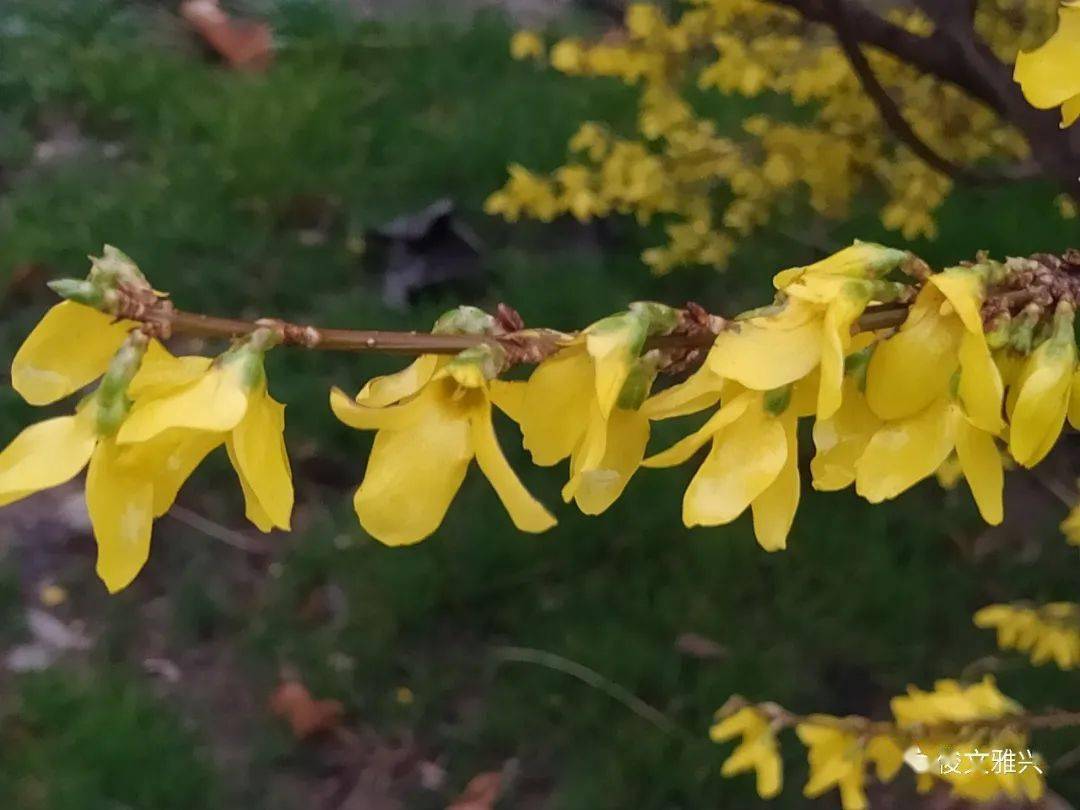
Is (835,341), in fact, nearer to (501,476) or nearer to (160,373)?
(501,476)

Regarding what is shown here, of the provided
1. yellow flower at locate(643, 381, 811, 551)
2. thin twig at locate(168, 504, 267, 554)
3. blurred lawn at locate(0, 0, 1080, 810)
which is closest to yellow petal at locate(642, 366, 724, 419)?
yellow flower at locate(643, 381, 811, 551)

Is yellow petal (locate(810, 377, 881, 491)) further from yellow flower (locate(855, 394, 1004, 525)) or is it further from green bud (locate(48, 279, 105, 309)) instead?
green bud (locate(48, 279, 105, 309))

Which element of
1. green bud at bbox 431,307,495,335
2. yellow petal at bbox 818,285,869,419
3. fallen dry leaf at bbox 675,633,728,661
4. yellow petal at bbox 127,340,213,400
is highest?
yellow petal at bbox 818,285,869,419

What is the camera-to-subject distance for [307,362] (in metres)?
2.17

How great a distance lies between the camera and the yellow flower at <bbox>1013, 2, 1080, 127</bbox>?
1.53ft

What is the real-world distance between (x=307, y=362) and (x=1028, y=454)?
1825 mm

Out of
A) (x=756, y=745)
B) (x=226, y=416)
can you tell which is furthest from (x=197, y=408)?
(x=756, y=745)

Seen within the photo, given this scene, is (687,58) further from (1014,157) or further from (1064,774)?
(1064,774)

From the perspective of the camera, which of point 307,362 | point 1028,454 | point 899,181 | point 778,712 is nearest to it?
point 1028,454

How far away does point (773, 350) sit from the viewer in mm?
469

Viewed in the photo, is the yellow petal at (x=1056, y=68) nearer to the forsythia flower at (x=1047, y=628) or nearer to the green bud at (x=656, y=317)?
the green bud at (x=656, y=317)

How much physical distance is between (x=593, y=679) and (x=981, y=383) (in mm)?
1360

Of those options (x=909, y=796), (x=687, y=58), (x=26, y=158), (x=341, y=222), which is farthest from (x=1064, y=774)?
(x=26, y=158)

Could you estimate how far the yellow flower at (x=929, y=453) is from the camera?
0.48 metres
